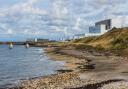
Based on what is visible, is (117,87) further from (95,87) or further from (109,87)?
(95,87)

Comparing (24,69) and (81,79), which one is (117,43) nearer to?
(24,69)

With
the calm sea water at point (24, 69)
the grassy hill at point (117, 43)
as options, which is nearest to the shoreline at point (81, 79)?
the calm sea water at point (24, 69)

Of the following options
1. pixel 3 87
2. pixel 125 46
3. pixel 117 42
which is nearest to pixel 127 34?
pixel 117 42

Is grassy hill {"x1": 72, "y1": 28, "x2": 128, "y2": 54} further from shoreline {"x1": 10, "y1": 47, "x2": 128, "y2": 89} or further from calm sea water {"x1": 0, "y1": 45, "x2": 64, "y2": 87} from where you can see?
shoreline {"x1": 10, "y1": 47, "x2": 128, "y2": 89}

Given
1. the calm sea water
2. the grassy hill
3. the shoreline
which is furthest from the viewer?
the grassy hill

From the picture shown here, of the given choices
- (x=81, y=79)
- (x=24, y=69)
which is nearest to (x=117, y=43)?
(x=24, y=69)

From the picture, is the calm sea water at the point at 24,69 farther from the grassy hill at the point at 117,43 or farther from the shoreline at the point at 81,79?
the grassy hill at the point at 117,43

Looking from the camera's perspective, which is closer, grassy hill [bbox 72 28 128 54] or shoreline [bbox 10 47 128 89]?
shoreline [bbox 10 47 128 89]

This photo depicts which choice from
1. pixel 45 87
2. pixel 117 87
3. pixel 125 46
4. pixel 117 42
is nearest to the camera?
pixel 117 87

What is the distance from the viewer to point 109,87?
32781 mm

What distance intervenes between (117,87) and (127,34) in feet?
331

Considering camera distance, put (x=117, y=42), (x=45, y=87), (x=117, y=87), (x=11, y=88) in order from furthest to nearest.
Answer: (x=117, y=42) < (x=11, y=88) < (x=45, y=87) < (x=117, y=87)

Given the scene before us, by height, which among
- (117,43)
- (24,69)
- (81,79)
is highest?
(117,43)

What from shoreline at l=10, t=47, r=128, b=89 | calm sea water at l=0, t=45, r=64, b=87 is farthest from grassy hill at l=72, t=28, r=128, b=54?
shoreline at l=10, t=47, r=128, b=89
